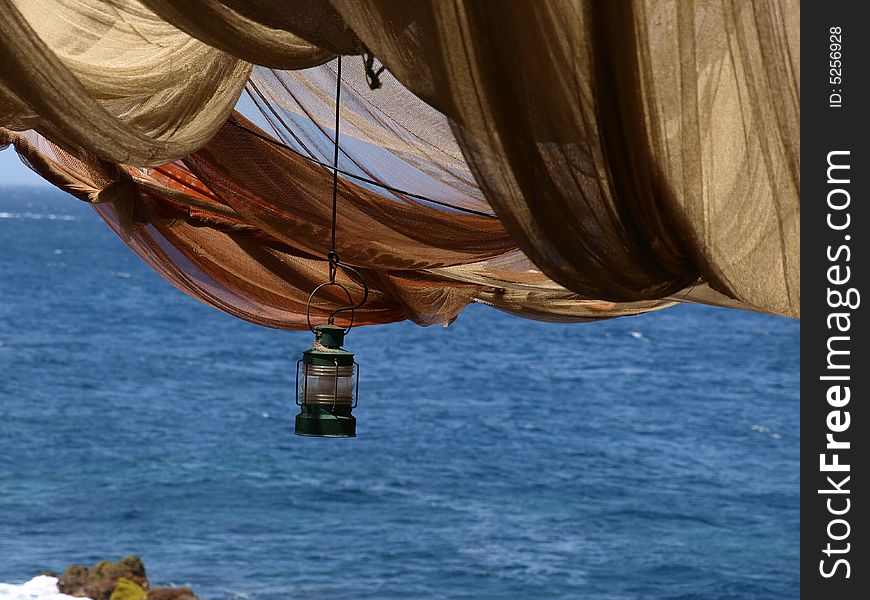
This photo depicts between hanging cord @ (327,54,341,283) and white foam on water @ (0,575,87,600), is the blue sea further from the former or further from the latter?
hanging cord @ (327,54,341,283)

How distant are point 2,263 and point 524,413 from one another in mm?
28618

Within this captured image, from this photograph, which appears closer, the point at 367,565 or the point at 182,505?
the point at 367,565

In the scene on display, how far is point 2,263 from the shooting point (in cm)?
4966

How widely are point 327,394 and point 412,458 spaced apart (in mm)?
20697

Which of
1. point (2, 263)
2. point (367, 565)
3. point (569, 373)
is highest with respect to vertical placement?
point (2, 263)

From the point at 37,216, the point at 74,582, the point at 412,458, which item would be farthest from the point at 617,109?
the point at 37,216

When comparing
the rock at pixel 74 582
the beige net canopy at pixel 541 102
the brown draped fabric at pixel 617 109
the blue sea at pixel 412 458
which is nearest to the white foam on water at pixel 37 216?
the blue sea at pixel 412 458

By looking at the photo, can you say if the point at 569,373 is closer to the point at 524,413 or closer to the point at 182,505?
the point at 524,413

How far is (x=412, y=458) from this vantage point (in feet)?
77.3

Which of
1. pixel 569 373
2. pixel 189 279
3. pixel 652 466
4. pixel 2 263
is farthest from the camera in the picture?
pixel 2 263

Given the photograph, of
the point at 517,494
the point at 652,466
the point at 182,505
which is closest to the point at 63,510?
the point at 182,505

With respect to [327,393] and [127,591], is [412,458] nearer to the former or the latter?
[127,591]

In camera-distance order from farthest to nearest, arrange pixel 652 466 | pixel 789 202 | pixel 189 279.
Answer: pixel 652 466
pixel 189 279
pixel 789 202
